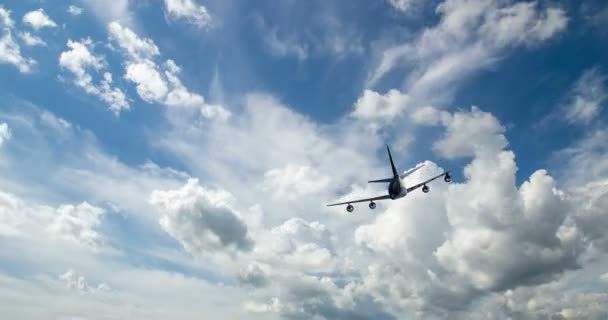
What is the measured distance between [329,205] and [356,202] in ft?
19.2

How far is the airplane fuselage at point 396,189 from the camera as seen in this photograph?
292 ft

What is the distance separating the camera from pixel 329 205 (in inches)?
3627

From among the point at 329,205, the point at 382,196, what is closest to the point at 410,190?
the point at 382,196

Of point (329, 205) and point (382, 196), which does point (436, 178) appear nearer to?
point (382, 196)

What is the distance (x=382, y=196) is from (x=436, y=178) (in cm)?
1158

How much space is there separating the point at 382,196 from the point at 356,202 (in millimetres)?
5465

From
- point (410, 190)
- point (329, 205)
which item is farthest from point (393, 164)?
point (329, 205)

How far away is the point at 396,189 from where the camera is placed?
89312 millimetres

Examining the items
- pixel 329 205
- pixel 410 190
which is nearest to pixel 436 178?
pixel 410 190

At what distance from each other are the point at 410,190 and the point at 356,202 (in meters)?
11.1

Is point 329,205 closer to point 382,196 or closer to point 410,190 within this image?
point 382,196

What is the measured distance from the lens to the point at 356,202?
93.6 m

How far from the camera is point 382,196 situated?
3627 inches

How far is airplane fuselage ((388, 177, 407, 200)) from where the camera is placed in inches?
3499
